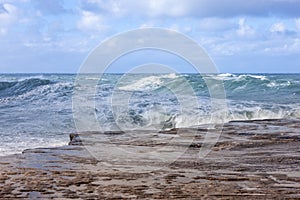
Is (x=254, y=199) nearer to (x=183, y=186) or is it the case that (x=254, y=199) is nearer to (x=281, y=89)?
(x=183, y=186)

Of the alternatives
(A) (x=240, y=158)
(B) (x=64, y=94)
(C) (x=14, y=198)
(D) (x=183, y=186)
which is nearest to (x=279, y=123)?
(A) (x=240, y=158)

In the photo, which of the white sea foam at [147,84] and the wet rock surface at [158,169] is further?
the white sea foam at [147,84]

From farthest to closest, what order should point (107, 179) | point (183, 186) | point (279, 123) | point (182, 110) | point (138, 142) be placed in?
point (182, 110)
point (279, 123)
point (138, 142)
point (107, 179)
point (183, 186)

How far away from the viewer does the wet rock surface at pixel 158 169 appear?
4.59m

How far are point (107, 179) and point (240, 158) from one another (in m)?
2.34

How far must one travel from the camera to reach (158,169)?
5.83m

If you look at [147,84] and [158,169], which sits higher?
[147,84]

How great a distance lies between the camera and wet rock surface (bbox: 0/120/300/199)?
A: 4.59 m

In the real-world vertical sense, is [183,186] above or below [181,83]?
below

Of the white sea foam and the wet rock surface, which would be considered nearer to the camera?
the wet rock surface

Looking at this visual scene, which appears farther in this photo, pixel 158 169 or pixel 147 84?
pixel 147 84

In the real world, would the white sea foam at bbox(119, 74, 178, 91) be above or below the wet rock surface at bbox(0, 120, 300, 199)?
above

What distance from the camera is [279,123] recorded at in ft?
37.6

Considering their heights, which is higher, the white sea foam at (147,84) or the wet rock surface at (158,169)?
the white sea foam at (147,84)
